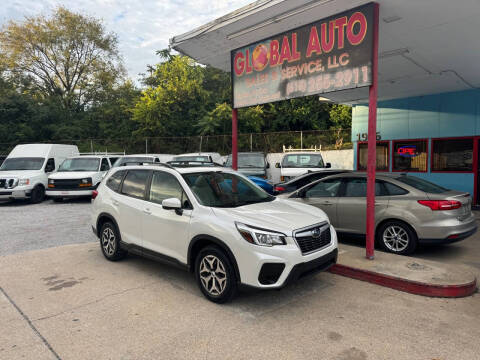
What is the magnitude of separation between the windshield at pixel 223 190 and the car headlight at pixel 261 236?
72 cm

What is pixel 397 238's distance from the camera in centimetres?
589

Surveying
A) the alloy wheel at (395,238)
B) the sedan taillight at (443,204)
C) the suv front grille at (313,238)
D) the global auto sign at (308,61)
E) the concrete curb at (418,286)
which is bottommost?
the concrete curb at (418,286)

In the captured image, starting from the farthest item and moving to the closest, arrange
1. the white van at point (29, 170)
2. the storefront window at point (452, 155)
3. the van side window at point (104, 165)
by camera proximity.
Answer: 1. the van side window at point (104, 165)
2. the white van at point (29, 170)
3. the storefront window at point (452, 155)

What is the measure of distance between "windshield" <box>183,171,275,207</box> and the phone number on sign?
2077mm

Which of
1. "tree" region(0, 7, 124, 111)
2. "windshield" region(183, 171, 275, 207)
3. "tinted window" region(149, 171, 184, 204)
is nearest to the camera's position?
"windshield" region(183, 171, 275, 207)

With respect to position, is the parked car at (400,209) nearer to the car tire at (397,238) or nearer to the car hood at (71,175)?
the car tire at (397,238)

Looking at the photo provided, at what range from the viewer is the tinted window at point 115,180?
Result: 570 centimetres

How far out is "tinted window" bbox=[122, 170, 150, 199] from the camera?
17.0 ft

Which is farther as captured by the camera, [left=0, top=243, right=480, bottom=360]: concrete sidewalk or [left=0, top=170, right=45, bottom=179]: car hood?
[left=0, top=170, right=45, bottom=179]: car hood

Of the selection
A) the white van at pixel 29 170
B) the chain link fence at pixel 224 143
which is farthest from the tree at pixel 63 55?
the white van at pixel 29 170

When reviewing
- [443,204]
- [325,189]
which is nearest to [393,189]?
[443,204]

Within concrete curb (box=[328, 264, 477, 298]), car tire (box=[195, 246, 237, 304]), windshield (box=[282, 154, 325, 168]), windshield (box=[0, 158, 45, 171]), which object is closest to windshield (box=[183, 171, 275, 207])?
car tire (box=[195, 246, 237, 304])

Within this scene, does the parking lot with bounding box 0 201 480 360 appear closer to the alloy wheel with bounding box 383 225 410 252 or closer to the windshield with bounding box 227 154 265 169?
the alloy wheel with bounding box 383 225 410 252

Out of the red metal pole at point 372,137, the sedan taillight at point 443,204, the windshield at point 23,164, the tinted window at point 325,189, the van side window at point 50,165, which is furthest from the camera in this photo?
the van side window at point 50,165
